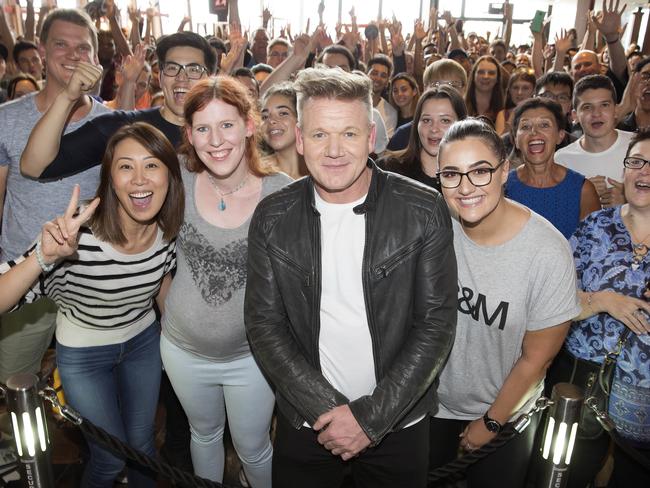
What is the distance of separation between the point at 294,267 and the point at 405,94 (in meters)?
3.72

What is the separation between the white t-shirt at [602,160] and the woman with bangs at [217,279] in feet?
6.63

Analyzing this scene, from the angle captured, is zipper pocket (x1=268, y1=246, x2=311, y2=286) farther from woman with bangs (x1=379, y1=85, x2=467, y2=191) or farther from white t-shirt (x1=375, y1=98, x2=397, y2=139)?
white t-shirt (x1=375, y1=98, x2=397, y2=139)

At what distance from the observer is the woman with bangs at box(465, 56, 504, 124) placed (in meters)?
4.64

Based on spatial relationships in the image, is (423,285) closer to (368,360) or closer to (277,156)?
(368,360)

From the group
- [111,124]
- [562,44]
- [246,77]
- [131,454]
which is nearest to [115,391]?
[131,454]

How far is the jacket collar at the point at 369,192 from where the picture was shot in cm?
171

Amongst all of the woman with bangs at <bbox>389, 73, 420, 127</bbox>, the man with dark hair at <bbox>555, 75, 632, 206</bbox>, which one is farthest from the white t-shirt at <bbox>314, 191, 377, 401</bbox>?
the woman with bangs at <bbox>389, 73, 420, 127</bbox>

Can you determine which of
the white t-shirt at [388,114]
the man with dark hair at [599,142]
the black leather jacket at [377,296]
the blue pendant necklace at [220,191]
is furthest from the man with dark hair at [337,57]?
the black leather jacket at [377,296]

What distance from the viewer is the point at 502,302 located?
1.80m

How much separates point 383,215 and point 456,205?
335 mm


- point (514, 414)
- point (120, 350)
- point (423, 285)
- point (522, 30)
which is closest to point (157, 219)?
point (120, 350)

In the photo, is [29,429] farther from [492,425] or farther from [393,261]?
[492,425]

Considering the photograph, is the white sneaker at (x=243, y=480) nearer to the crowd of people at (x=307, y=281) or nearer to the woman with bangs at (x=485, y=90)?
Answer: the crowd of people at (x=307, y=281)

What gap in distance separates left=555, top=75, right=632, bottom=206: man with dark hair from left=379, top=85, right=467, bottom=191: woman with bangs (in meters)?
0.89
